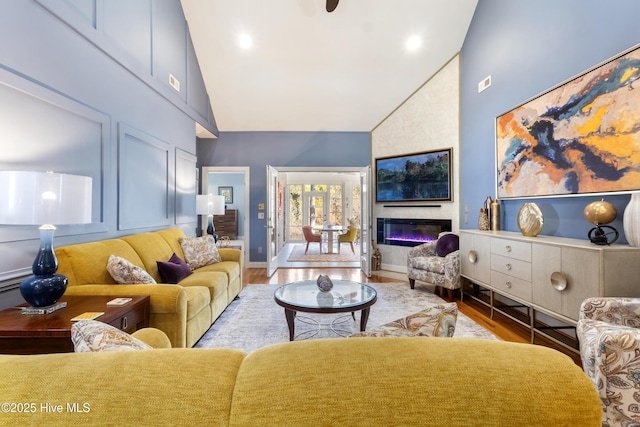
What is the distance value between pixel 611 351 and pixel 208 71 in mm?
5617

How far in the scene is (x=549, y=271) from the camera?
2283mm

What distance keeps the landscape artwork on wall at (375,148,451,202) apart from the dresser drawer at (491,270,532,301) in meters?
1.91

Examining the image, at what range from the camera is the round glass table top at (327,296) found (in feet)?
7.64

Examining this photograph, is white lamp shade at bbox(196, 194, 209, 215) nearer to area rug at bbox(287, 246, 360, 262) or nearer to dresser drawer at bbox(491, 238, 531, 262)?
area rug at bbox(287, 246, 360, 262)

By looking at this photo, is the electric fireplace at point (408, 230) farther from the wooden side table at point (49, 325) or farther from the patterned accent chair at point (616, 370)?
the wooden side table at point (49, 325)

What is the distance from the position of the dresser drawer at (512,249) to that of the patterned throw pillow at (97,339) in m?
2.98

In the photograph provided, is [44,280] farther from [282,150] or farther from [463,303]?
[282,150]

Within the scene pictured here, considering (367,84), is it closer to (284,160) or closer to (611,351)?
(284,160)

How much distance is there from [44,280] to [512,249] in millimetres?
3688

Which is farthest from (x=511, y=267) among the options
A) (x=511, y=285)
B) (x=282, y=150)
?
(x=282, y=150)

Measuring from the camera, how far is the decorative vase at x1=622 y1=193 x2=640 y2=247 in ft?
6.13

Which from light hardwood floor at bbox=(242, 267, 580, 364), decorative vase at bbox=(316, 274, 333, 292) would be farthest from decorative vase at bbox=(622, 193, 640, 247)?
decorative vase at bbox=(316, 274, 333, 292)

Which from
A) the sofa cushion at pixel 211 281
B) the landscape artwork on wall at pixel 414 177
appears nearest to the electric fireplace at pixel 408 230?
the landscape artwork on wall at pixel 414 177

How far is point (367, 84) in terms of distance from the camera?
486 cm
